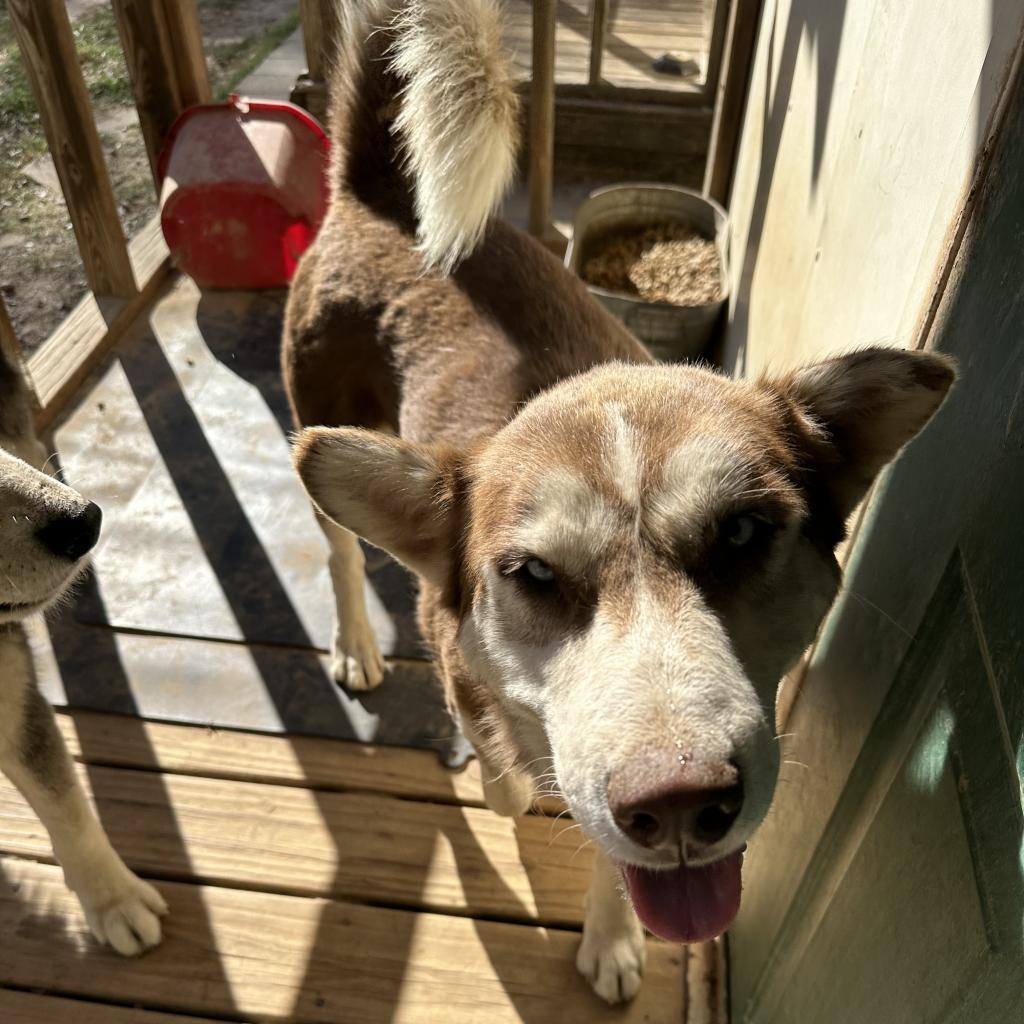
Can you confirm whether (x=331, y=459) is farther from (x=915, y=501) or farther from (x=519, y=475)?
(x=915, y=501)

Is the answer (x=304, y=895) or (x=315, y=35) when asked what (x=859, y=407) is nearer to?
(x=304, y=895)

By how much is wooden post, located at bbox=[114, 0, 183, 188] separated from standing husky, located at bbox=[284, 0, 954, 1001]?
2.20 m

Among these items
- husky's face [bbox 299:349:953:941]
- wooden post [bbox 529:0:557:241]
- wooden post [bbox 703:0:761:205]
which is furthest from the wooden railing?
wooden post [bbox 703:0:761:205]

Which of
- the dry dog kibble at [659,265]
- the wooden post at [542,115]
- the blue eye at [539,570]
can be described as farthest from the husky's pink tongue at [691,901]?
the wooden post at [542,115]

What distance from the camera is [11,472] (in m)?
1.57

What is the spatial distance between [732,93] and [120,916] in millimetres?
3655

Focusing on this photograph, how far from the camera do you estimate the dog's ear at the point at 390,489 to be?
1.43m

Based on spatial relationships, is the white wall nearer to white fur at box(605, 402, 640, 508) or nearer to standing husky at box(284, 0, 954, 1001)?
standing husky at box(284, 0, 954, 1001)

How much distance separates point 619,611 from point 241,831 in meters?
1.48

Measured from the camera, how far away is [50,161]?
15.9 feet

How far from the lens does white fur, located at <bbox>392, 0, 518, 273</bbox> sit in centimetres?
210

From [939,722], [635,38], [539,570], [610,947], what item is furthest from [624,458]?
[635,38]

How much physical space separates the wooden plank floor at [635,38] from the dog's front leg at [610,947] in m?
4.07

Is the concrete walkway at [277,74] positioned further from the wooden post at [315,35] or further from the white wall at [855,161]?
the white wall at [855,161]
